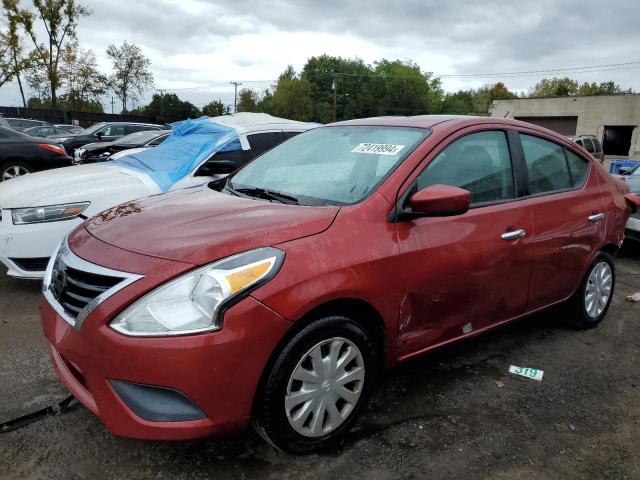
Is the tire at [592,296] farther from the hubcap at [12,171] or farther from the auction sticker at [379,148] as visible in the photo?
the hubcap at [12,171]

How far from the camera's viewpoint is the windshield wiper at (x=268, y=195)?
2.75m

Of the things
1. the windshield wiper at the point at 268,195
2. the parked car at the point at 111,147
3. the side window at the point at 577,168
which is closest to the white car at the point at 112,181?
the windshield wiper at the point at 268,195

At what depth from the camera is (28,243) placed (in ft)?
13.5

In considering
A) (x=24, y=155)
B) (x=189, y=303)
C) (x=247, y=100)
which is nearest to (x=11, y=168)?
(x=24, y=155)

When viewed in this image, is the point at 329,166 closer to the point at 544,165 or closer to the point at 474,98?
the point at 544,165

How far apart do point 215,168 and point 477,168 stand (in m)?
2.67

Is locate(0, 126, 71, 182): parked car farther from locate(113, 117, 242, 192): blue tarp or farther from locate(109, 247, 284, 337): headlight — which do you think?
locate(109, 247, 284, 337): headlight

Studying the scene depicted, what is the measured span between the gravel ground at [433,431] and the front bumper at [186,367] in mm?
380

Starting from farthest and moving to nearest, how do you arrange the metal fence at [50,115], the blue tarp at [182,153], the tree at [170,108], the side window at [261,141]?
the tree at [170,108] → the metal fence at [50,115] → the side window at [261,141] → the blue tarp at [182,153]

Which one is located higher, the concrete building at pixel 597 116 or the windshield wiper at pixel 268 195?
the concrete building at pixel 597 116

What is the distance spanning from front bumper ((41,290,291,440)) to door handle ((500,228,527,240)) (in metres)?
1.60

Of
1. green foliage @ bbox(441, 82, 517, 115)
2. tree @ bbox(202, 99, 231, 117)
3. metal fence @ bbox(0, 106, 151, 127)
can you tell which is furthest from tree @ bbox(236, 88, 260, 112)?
metal fence @ bbox(0, 106, 151, 127)

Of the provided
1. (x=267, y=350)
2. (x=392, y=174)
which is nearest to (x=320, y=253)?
(x=267, y=350)

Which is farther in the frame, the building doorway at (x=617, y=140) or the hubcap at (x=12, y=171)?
the building doorway at (x=617, y=140)
